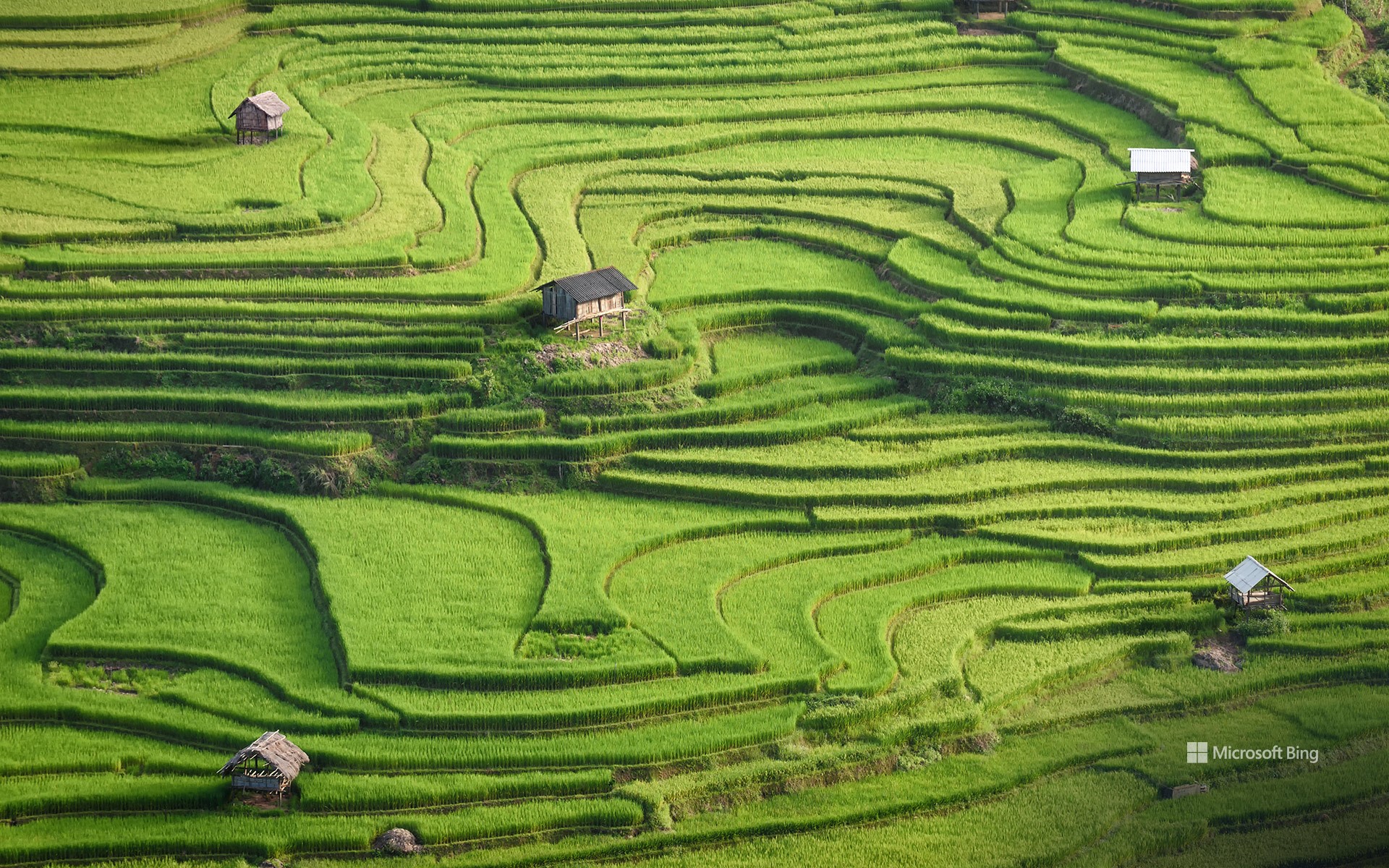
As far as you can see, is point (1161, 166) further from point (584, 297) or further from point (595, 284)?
point (584, 297)

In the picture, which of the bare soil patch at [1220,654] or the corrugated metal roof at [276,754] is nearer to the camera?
the corrugated metal roof at [276,754]

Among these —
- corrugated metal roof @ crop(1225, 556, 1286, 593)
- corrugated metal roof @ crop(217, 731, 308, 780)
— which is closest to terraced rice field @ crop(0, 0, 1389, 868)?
corrugated metal roof @ crop(217, 731, 308, 780)

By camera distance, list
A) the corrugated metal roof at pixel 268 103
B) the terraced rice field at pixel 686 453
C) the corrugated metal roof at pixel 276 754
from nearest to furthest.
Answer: the corrugated metal roof at pixel 276 754 → the terraced rice field at pixel 686 453 → the corrugated metal roof at pixel 268 103

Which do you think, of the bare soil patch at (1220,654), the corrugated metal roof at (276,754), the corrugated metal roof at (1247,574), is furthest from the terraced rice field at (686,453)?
the corrugated metal roof at (1247,574)

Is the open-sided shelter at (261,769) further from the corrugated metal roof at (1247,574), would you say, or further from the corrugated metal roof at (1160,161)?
the corrugated metal roof at (1160,161)

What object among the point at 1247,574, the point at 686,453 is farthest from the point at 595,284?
the point at 1247,574

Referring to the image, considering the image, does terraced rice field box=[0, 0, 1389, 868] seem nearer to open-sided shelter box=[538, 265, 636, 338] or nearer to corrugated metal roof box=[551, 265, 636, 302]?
open-sided shelter box=[538, 265, 636, 338]

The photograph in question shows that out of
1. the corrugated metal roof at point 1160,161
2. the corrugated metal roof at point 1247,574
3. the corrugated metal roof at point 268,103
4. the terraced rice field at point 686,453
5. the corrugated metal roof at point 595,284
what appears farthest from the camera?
the corrugated metal roof at point 268,103
